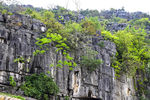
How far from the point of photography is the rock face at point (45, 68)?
1814 centimetres

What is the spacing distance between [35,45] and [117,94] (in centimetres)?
1010

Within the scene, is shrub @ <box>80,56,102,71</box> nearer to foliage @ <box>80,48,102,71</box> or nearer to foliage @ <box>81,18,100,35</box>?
foliage @ <box>80,48,102,71</box>

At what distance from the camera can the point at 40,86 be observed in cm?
1838

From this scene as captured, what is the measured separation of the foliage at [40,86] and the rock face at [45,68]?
0.60 m

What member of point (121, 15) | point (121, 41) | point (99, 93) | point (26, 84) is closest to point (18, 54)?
point (26, 84)

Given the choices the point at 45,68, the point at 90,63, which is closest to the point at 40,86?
the point at 45,68

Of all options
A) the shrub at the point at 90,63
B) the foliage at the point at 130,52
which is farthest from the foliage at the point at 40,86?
the foliage at the point at 130,52

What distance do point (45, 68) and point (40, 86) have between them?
1.84m

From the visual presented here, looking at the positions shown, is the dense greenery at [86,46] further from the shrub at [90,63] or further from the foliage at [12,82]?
the foliage at [12,82]

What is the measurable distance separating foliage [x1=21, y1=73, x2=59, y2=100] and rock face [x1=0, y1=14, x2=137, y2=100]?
0.60 metres

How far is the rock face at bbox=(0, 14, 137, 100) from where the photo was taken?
18.1 meters

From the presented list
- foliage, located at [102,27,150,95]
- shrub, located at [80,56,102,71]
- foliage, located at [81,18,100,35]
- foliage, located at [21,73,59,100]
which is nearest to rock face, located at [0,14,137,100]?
shrub, located at [80,56,102,71]

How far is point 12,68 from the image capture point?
17984mm

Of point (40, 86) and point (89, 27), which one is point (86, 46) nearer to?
point (89, 27)
